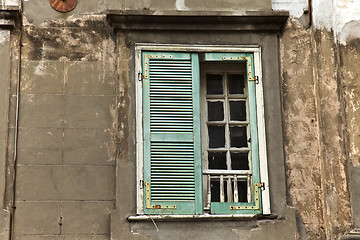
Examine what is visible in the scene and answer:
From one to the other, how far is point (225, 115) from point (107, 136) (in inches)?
58.5

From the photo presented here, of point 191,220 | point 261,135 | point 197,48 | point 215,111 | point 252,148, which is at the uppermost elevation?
point 197,48

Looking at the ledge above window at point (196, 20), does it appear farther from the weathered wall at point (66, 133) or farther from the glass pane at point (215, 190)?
the glass pane at point (215, 190)

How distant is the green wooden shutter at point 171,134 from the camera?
895cm

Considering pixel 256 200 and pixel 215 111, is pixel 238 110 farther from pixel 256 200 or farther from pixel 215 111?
pixel 256 200

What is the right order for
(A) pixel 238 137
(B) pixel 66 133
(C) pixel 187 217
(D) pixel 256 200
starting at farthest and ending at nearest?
(A) pixel 238 137 → (B) pixel 66 133 → (D) pixel 256 200 → (C) pixel 187 217

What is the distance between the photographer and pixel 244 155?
9.34 metres

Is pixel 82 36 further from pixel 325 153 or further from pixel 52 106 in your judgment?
pixel 325 153

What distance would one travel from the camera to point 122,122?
916 centimetres

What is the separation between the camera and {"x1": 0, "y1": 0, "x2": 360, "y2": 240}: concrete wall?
8836 millimetres

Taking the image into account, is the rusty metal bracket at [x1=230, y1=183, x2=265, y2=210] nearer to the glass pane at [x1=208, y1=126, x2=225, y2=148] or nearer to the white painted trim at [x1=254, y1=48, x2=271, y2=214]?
the white painted trim at [x1=254, y1=48, x2=271, y2=214]

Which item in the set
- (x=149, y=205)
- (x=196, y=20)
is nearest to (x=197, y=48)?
(x=196, y=20)

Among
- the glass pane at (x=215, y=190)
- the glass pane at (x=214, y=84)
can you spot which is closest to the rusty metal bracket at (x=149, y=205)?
the glass pane at (x=215, y=190)

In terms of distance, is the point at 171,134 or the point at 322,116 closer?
the point at 171,134

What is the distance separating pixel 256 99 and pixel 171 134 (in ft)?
3.68
